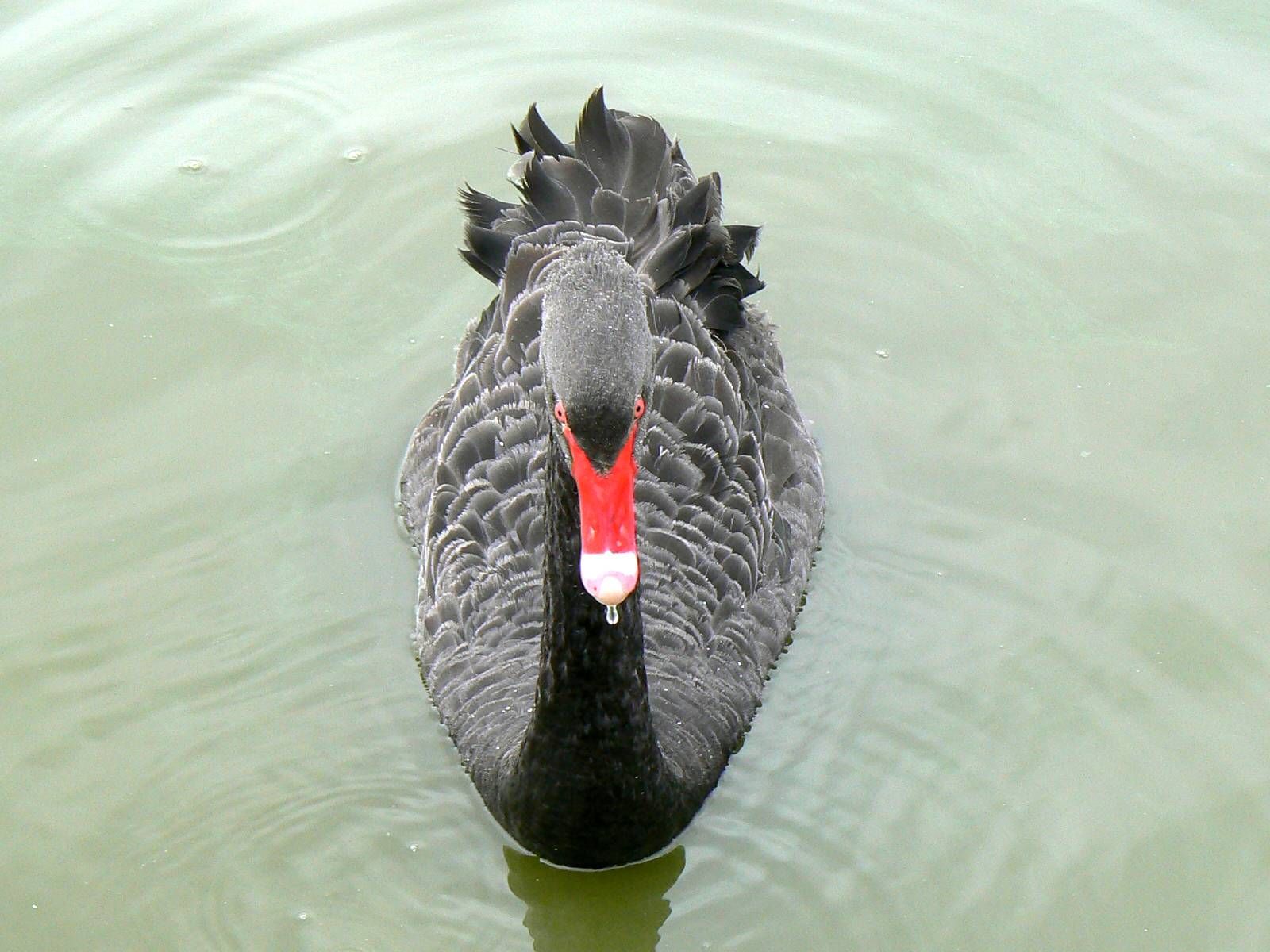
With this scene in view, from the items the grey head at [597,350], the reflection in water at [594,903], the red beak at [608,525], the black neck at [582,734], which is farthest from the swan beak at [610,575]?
the reflection in water at [594,903]

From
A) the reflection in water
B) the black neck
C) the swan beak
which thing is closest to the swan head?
the swan beak

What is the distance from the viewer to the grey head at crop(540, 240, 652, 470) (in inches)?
161

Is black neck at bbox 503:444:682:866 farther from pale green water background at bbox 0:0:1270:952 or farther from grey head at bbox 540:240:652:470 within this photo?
grey head at bbox 540:240:652:470

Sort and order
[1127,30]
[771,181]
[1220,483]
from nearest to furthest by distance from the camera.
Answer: [1220,483] < [771,181] < [1127,30]

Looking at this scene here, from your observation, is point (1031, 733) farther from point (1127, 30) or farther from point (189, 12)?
point (189, 12)

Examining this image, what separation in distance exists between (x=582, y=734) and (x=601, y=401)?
1243mm

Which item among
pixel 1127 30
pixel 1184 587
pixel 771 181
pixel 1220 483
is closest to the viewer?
pixel 1184 587

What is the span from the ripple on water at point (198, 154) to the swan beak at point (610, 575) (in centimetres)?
439

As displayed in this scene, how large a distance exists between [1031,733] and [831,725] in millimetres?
685

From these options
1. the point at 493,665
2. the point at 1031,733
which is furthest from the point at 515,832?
the point at 1031,733

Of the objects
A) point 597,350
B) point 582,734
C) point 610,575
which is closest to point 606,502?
point 610,575

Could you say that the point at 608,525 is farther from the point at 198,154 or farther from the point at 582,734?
the point at 198,154

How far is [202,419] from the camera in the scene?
23.0 ft

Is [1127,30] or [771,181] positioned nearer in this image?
[771,181]
